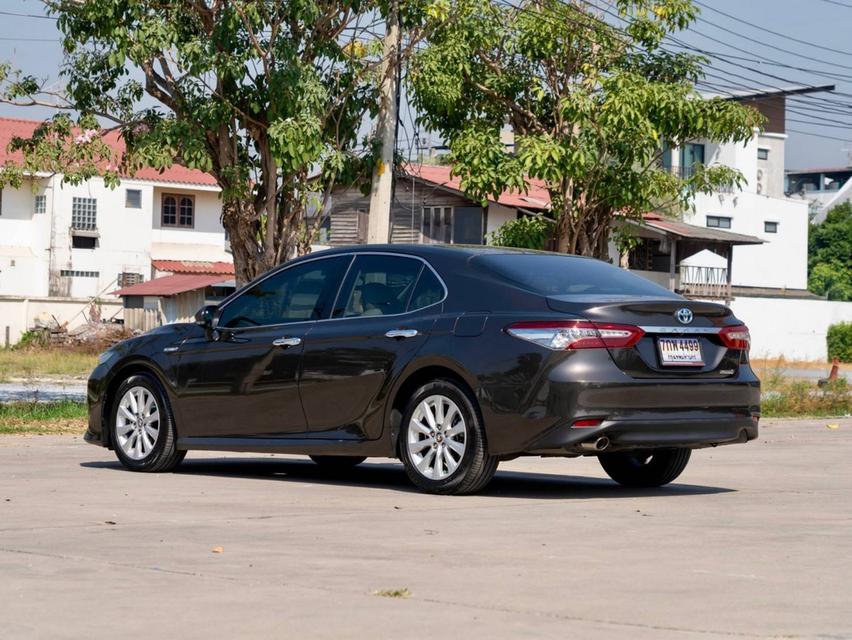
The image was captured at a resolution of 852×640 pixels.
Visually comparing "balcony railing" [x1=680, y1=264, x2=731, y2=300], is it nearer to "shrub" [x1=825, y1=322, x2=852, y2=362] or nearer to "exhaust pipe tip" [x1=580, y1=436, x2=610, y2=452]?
"shrub" [x1=825, y1=322, x2=852, y2=362]

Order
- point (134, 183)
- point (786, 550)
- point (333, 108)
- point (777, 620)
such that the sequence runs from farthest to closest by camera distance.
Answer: point (134, 183), point (333, 108), point (786, 550), point (777, 620)

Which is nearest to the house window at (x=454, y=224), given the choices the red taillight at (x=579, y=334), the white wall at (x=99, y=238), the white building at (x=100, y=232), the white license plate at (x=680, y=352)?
the white building at (x=100, y=232)

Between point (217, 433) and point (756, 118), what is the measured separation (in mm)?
20363

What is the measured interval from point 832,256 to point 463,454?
9397 cm

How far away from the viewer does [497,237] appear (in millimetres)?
34062

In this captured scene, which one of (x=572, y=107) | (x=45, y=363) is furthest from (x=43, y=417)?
(x=45, y=363)

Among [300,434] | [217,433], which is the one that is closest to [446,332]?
[300,434]

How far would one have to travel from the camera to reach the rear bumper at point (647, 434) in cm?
951

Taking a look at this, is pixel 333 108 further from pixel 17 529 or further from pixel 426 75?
pixel 17 529

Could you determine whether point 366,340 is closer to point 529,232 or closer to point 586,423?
point 586,423

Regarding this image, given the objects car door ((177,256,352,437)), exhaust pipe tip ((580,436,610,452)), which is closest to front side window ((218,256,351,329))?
car door ((177,256,352,437))

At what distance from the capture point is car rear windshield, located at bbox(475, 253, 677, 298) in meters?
10.1

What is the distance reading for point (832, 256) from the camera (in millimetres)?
100188

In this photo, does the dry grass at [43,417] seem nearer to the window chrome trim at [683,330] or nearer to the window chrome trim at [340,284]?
the window chrome trim at [340,284]
